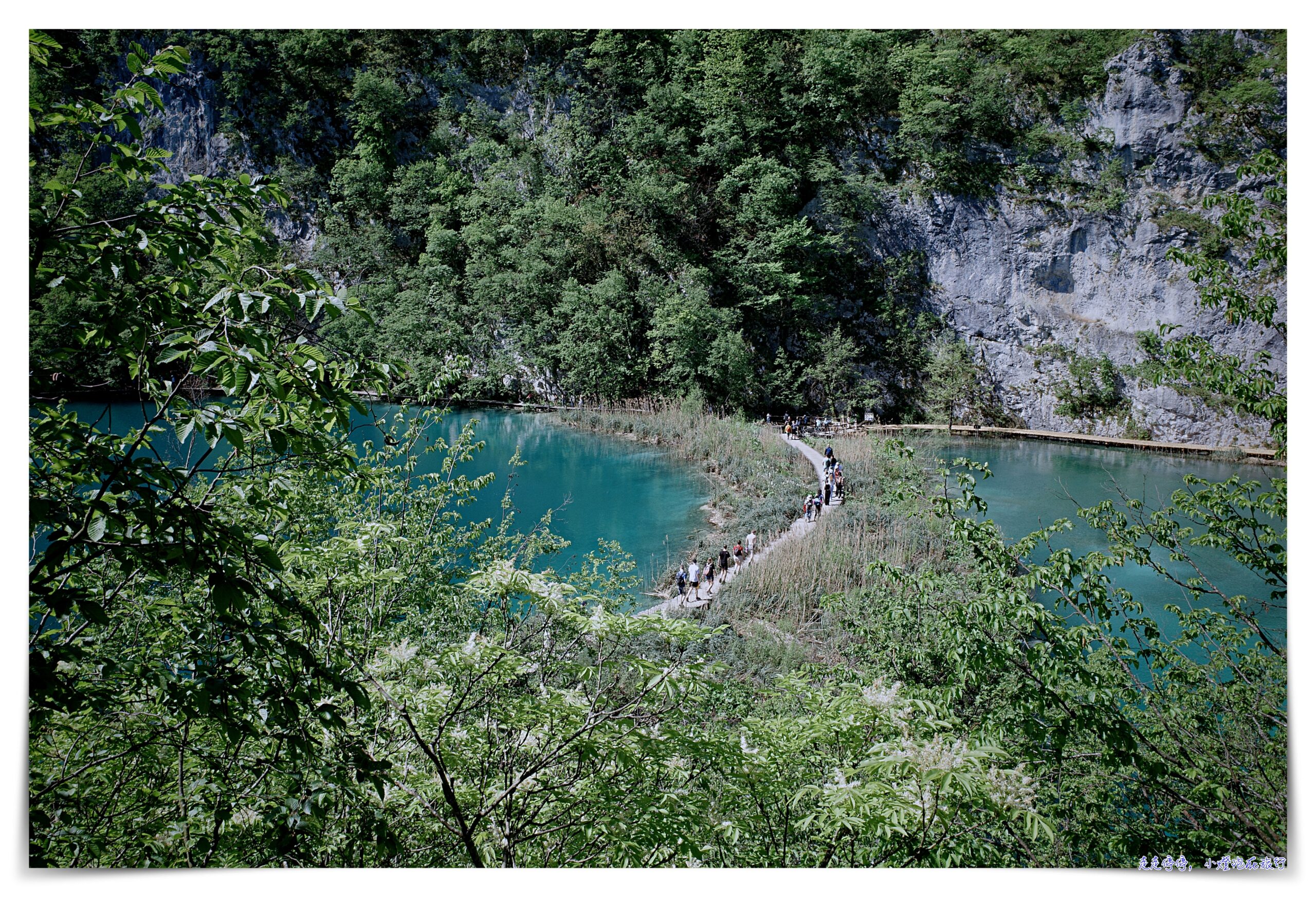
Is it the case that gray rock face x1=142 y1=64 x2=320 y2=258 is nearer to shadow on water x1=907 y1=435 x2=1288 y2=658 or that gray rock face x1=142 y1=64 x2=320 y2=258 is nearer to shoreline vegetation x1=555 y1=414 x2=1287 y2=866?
shadow on water x1=907 y1=435 x2=1288 y2=658

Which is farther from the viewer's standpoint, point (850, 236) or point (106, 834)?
point (850, 236)

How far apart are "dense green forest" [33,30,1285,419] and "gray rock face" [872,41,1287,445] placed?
50 centimetres

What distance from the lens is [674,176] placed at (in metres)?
17.9

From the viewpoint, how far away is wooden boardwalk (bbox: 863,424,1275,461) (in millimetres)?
8222

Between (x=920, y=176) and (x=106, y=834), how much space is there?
19.5 meters

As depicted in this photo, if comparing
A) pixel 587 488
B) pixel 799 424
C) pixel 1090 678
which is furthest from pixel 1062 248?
pixel 1090 678

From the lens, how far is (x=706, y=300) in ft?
57.0

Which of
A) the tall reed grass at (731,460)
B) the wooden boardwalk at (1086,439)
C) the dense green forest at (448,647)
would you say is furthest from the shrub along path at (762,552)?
the wooden boardwalk at (1086,439)

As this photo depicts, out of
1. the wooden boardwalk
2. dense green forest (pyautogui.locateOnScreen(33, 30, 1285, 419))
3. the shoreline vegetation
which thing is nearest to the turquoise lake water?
the wooden boardwalk

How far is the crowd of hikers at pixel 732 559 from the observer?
24.0 ft

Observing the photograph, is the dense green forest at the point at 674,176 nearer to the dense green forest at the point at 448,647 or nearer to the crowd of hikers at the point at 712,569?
the crowd of hikers at the point at 712,569

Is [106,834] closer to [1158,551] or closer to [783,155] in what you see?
[1158,551]

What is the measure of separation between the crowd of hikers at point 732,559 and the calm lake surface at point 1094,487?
171 cm

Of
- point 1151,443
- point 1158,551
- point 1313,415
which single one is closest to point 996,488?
point 1158,551
